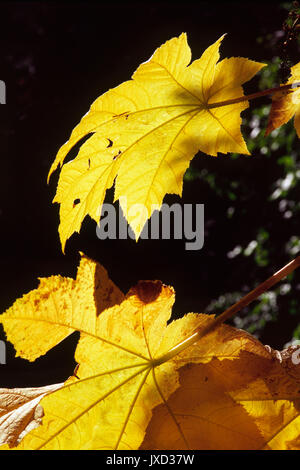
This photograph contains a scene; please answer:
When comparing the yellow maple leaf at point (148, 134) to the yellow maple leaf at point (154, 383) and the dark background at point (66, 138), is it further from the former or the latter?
the dark background at point (66, 138)

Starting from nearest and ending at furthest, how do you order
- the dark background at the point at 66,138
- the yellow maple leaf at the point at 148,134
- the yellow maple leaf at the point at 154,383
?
the yellow maple leaf at the point at 154,383 < the yellow maple leaf at the point at 148,134 < the dark background at the point at 66,138

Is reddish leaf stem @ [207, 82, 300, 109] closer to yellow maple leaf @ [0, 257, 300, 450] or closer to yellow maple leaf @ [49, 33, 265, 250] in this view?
yellow maple leaf @ [49, 33, 265, 250]

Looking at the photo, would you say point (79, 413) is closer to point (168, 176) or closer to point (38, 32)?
point (168, 176)

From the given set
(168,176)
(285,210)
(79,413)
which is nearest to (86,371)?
(79,413)

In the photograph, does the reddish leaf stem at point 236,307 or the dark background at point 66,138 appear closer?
the reddish leaf stem at point 236,307

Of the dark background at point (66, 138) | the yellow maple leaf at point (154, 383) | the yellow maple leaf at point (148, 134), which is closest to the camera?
the yellow maple leaf at point (154, 383)

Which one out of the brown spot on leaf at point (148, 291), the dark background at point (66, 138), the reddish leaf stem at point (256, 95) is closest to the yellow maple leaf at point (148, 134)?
the reddish leaf stem at point (256, 95)

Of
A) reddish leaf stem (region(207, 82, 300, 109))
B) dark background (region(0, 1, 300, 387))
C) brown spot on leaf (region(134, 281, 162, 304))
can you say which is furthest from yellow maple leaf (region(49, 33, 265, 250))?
dark background (region(0, 1, 300, 387))

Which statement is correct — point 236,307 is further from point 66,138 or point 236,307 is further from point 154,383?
point 66,138
